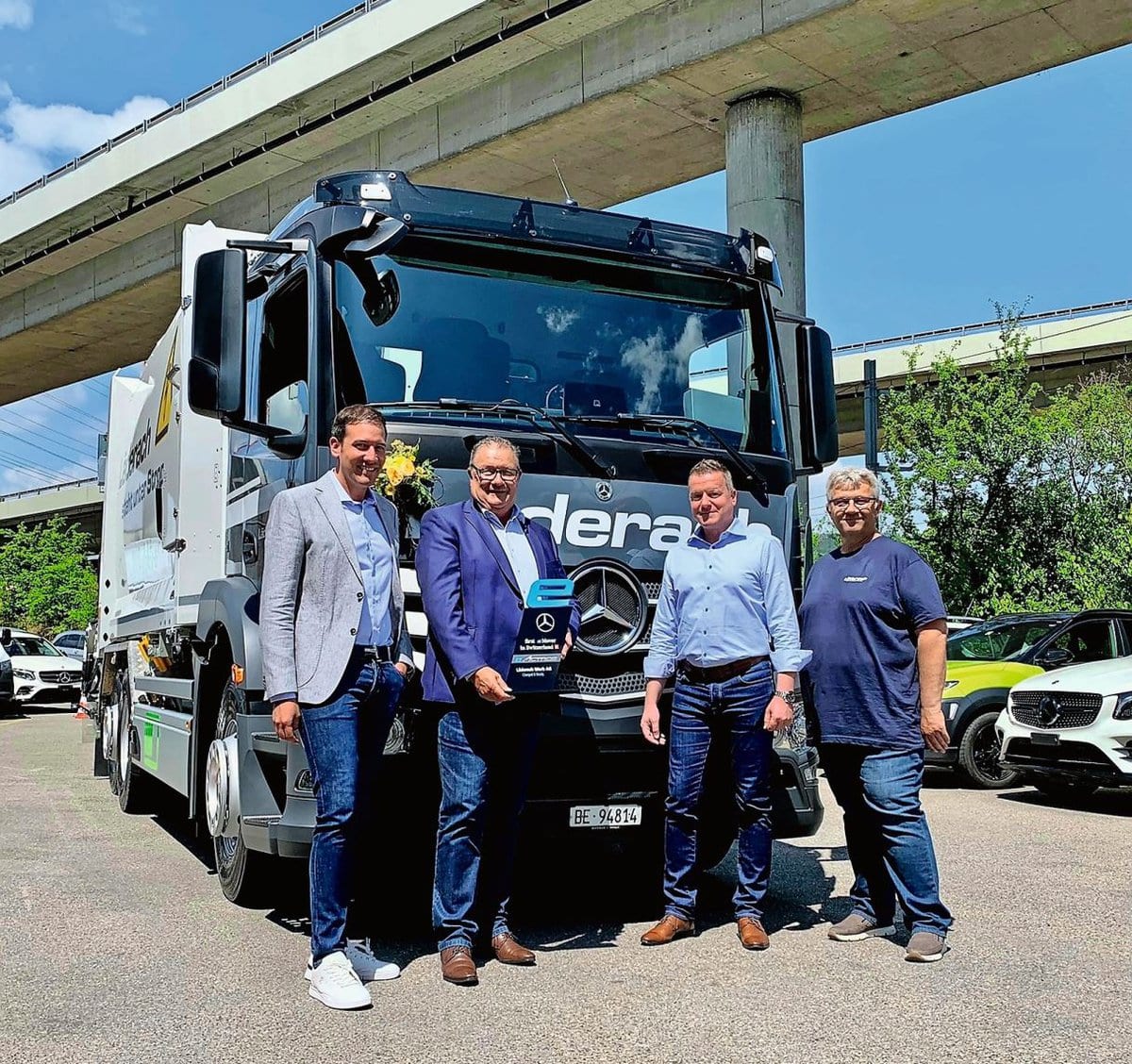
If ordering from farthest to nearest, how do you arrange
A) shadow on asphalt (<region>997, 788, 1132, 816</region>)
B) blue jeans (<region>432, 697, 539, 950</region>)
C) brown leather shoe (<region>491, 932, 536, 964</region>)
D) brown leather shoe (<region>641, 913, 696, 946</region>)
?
shadow on asphalt (<region>997, 788, 1132, 816</region>) → brown leather shoe (<region>641, 913, 696, 946</region>) → brown leather shoe (<region>491, 932, 536, 964</region>) → blue jeans (<region>432, 697, 539, 950</region>)

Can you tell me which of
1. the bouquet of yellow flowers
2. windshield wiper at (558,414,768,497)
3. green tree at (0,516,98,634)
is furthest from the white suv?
green tree at (0,516,98,634)

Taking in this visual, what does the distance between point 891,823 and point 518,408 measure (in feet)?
7.68

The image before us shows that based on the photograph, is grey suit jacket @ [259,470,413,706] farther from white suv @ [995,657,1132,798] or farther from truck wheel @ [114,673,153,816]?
white suv @ [995,657,1132,798]

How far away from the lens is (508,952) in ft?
17.6

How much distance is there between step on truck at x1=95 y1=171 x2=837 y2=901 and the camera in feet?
Answer: 18.7

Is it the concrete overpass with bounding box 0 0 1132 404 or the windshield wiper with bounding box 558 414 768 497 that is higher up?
the concrete overpass with bounding box 0 0 1132 404

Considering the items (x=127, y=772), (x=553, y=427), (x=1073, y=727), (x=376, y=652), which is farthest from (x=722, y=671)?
(x=1073, y=727)

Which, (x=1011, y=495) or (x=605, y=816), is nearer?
(x=605, y=816)

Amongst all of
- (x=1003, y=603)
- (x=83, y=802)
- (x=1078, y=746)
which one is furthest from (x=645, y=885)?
(x=1003, y=603)

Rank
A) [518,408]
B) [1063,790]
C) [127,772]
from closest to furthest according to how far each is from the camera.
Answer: [518,408]
[127,772]
[1063,790]

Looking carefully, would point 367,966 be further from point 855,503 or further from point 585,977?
point 855,503

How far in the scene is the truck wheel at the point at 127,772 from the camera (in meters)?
9.72

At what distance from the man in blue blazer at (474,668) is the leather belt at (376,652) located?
0.56 ft

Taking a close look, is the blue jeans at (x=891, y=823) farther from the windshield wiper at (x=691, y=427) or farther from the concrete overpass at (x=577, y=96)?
the concrete overpass at (x=577, y=96)
